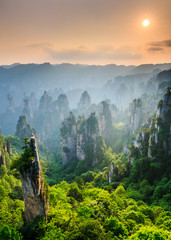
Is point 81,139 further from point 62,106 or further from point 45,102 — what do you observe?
point 45,102

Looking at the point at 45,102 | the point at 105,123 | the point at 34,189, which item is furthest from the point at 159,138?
the point at 45,102

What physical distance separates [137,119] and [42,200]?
70.0m

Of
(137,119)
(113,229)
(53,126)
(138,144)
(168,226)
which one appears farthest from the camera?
(53,126)

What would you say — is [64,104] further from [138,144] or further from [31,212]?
[31,212]

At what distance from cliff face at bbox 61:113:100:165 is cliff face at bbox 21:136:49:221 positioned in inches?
1966

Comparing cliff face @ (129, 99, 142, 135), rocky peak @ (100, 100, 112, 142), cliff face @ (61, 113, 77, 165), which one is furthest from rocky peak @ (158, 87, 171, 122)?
rocky peak @ (100, 100, 112, 142)

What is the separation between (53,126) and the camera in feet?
480

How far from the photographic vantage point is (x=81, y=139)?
68812 mm

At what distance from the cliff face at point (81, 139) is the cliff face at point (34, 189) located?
49940 millimetres

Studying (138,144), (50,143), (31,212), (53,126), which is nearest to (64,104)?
(53,126)

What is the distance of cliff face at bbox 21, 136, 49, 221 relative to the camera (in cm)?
1733

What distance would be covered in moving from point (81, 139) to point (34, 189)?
5139cm

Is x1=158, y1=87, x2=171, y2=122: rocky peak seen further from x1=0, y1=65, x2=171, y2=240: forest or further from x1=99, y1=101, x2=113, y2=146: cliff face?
x1=99, y1=101, x2=113, y2=146: cliff face

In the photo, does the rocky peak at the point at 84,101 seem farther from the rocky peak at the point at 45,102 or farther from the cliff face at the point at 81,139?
the cliff face at the point at 81,139
